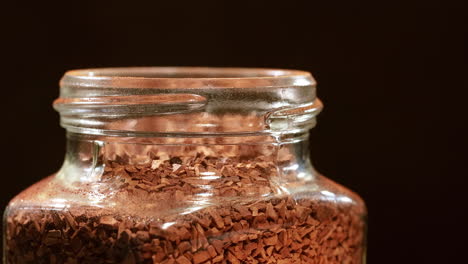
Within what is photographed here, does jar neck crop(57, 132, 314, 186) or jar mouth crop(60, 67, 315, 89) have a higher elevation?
jar mouth crop(60, 67, 315, 89)

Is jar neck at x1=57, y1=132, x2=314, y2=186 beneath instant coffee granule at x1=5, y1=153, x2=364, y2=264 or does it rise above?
above

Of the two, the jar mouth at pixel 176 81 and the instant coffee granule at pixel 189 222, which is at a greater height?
the jar mouth at pixel 176 81

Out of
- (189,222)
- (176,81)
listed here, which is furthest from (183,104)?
(189,222)

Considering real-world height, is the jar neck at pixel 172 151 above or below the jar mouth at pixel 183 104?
below

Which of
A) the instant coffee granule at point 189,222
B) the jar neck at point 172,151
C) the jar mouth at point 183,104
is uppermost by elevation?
the jar mouth at point 183,104

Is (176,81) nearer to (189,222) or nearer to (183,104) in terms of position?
(183,104)

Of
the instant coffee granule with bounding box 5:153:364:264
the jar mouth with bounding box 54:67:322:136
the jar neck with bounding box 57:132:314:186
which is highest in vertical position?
the jar mouth with bounding box 54:67:322:136

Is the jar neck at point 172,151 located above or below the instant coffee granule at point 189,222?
above
